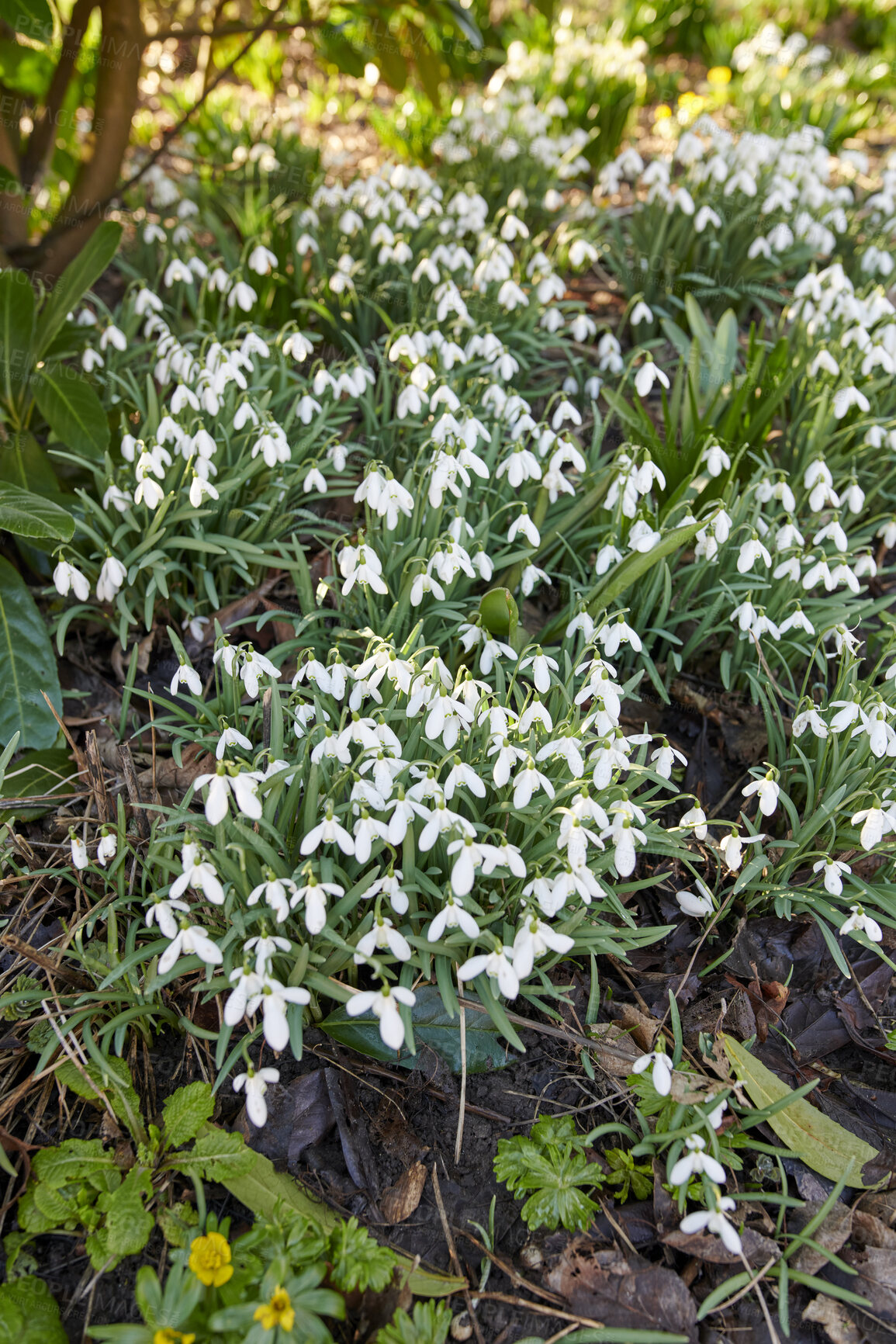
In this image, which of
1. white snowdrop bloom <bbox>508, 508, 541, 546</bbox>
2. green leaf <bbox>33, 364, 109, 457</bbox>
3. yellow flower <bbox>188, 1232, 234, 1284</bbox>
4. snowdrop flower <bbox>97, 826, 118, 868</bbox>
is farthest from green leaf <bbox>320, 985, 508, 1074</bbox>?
green leaf <bbox>33, 364, 109, 457</bbox>

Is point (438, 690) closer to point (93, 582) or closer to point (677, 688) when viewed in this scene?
point (677, 688)

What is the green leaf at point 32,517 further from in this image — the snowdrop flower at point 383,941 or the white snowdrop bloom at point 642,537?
the white snowdrop bloom at point 642,537

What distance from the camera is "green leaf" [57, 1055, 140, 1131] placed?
164 cm

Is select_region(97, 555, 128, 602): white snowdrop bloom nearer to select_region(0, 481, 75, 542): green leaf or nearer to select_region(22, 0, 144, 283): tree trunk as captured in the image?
select_region(0, 481, 75, 542): green leaf

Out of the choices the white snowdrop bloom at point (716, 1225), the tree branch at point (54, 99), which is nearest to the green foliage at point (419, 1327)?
the white snowdrop bloom at point (716, 1225)

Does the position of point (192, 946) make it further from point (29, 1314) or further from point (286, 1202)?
point (29, 1314)

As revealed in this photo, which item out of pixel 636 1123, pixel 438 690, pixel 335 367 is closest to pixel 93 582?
pixel 335 367

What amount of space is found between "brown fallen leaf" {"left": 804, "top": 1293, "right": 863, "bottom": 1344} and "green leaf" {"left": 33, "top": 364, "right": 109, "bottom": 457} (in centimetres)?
248

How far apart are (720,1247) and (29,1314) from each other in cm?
116

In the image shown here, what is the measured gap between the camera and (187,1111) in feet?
5.42

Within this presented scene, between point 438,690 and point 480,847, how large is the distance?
33 centimetres

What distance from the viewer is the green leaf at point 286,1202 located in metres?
1.52

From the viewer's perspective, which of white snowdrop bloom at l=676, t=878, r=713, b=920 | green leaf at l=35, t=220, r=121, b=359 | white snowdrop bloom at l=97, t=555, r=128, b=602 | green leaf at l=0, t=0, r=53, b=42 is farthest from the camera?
green leaf at l=35, t=220, r=121, b=359

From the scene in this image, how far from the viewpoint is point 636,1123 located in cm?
176
